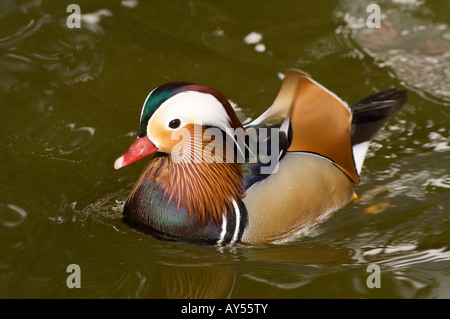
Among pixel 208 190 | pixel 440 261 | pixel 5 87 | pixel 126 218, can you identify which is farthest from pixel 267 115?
pixel 5 87

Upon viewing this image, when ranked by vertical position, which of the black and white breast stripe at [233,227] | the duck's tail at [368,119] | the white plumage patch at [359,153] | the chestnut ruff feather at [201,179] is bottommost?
the black and white breast stripe at [233,227]

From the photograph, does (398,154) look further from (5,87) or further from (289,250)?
(5,87)

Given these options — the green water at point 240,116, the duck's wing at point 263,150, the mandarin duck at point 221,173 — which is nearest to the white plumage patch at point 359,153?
the green water at point 240,116

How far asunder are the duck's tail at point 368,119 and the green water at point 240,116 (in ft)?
0.73

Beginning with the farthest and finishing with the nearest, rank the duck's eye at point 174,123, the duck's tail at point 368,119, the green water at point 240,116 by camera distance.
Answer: the duck's tail at point 368,119
the duck's eye at point 174,123
the green water at point 240,116

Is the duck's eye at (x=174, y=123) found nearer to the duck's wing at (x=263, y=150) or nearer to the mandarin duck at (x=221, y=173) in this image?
the mandarin duck at (x=221, y=173)

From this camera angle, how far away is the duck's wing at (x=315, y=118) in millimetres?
3334

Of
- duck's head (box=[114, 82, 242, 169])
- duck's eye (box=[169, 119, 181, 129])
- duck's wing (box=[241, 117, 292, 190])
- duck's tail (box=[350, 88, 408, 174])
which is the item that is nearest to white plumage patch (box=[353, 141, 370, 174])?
duck's tail (box=[350, 88, 408, 174])

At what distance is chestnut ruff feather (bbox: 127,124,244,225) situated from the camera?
118 inches

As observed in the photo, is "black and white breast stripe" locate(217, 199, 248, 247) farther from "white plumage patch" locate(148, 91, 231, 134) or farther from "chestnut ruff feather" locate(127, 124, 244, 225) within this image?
"white plumage patch" locate(148, 91, 231, 134)

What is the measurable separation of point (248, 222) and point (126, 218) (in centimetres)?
60

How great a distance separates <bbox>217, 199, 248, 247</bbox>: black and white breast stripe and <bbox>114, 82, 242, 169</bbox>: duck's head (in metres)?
0.40

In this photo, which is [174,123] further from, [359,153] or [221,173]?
[359,153]

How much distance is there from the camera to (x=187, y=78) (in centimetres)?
462
